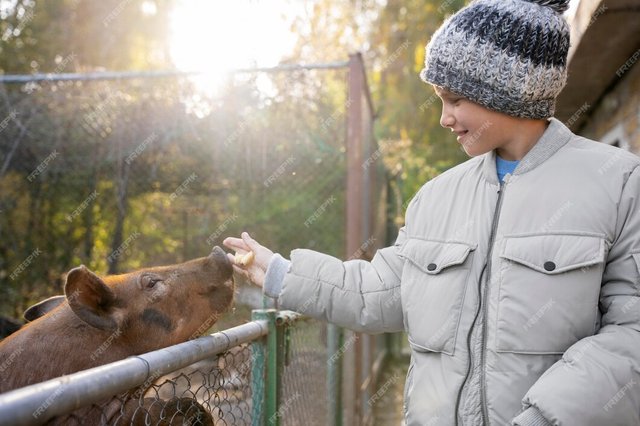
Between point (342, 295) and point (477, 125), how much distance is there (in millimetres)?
720

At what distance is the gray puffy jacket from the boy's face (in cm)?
9

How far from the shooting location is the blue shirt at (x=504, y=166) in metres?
2.25

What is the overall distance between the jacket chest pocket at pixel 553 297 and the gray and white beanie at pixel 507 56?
43 cm

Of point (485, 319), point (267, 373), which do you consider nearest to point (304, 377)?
point (267, 373)

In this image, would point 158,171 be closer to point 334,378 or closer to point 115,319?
point 334,378

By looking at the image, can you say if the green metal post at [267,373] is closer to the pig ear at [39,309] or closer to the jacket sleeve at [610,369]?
the pig ear at [39,309]

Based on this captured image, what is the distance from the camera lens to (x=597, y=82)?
4.60 m

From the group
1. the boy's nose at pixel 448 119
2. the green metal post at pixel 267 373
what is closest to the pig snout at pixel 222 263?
the green metal post at pixel 267 373

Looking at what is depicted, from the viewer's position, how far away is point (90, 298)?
2.52 m

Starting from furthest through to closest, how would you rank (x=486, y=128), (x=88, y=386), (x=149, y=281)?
(x=149, y=281)
(x=486, y=128)
(x=88, y=386)

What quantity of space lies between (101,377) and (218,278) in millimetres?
1517

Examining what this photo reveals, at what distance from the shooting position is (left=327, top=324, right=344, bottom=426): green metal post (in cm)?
405

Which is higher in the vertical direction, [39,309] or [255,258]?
[255,258]

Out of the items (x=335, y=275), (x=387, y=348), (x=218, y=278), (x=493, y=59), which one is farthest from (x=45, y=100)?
(x=387, y=348)
